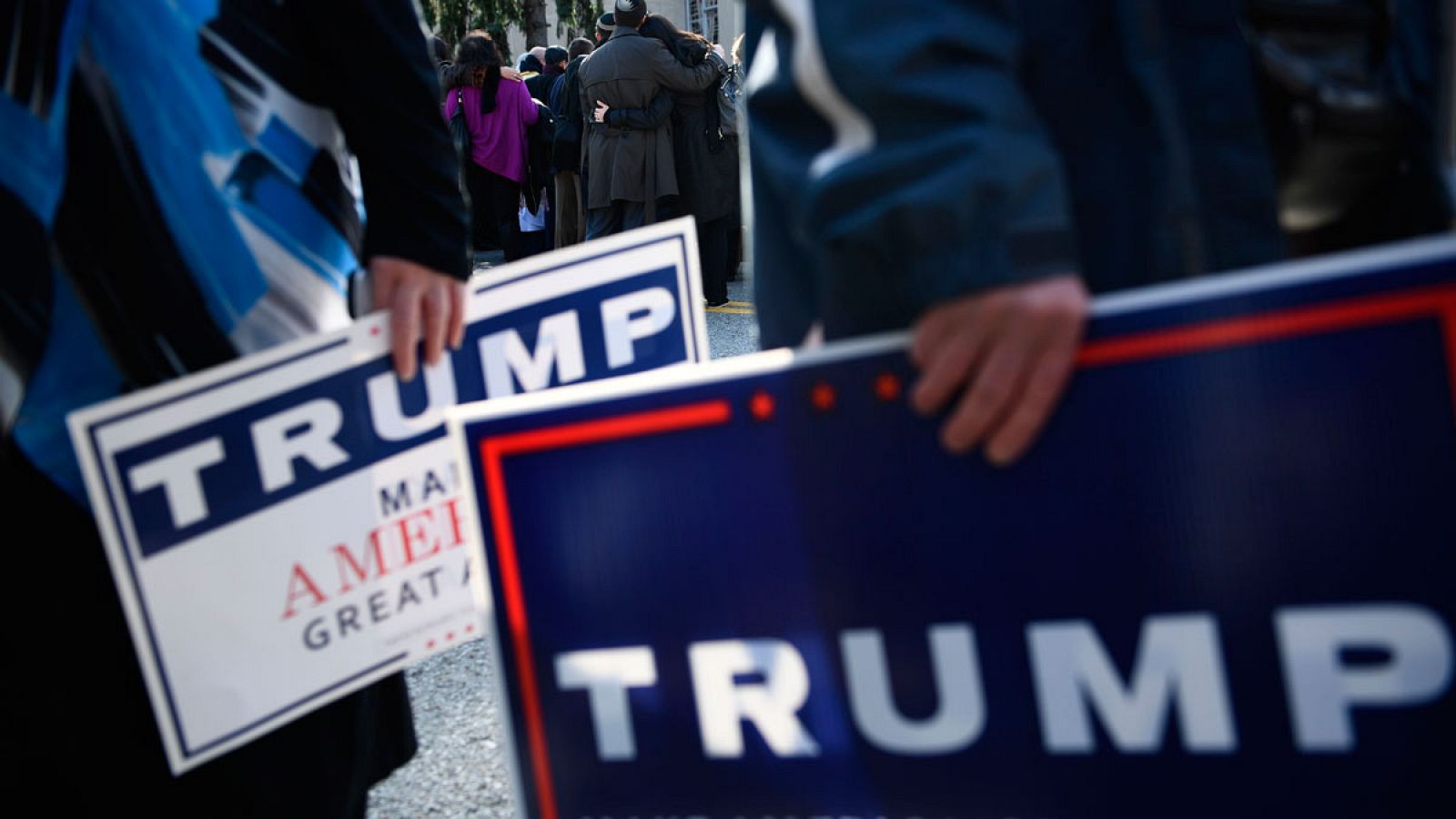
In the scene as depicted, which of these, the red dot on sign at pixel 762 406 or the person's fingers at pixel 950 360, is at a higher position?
the person's fingers at pixel 950 360

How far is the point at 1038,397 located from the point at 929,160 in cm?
17

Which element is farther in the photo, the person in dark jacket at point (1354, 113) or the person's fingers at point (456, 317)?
the person's fingers at point (456, 317)

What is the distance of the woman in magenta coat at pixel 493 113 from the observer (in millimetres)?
8711

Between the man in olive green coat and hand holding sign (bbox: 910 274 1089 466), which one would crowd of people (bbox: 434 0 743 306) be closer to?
the man in olive green coat

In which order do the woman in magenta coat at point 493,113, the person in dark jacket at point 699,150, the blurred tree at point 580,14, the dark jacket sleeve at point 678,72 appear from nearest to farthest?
1. the dark jacket sleeve at point 678,72
2. the person in dark jacket at point 699,150
3. the woman in magenta coat at point 493,113
4. the blurred tree at point 580,14

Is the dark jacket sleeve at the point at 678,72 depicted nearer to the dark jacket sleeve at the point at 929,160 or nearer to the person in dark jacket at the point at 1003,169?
the person in dark jacket at the point at 1003,169

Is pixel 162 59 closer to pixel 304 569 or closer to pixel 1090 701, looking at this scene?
pixel 304 569

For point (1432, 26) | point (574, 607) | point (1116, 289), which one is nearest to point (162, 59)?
point (574, 607)

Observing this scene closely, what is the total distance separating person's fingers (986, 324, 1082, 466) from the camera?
2.76ft

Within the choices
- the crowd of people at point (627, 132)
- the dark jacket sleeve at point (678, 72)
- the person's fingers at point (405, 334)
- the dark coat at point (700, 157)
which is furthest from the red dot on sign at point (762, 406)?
the dark coat at point (700, 157)

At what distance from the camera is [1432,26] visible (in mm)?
1063

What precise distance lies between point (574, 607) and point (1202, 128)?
1.88 feet

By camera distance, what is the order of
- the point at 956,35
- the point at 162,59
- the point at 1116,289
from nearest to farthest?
the point at 956,35 < the point at 1116,289 < the point at 162,59

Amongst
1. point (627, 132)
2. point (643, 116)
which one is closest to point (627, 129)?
point (627, 132)
